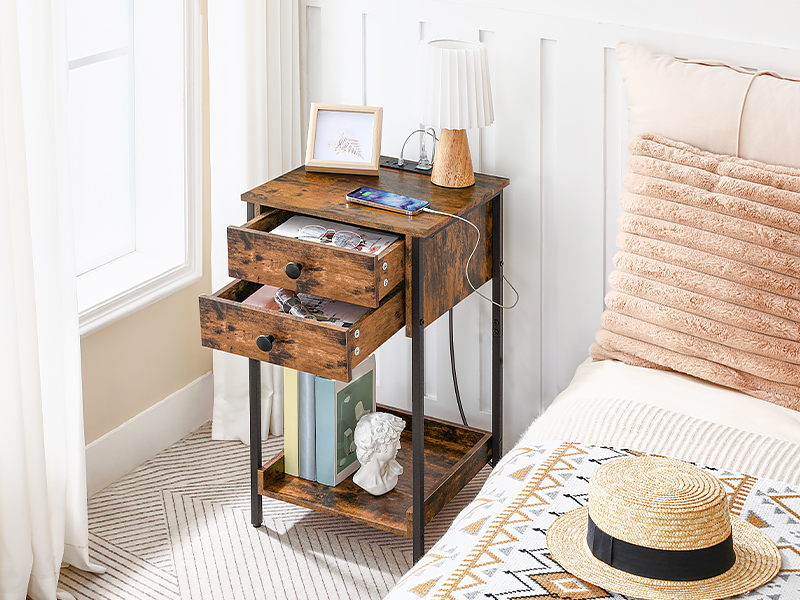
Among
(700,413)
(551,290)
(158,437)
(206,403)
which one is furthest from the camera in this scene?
(206,403)

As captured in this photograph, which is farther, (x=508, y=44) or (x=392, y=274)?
(x=508, y=44)

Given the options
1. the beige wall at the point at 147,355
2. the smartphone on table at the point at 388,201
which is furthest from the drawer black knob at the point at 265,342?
the beige wall at the point at 147,355

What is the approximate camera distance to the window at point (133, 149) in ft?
7.52

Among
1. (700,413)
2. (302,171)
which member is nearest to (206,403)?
(302,171)

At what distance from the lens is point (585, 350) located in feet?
7.46

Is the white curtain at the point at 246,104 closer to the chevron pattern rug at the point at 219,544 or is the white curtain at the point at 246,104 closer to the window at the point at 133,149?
the window at the point at 133,149

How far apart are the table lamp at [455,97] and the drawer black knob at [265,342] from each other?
0.55 metres

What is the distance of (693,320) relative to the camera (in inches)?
69.6

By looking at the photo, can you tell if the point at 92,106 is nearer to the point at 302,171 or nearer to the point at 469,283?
the point at 302,171

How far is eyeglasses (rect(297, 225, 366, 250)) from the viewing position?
1.91m

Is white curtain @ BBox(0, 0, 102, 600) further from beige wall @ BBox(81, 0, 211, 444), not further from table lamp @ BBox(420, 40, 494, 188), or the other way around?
table lamp @ BBox(420, 40, 494, 188)

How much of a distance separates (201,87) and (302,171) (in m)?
0.41

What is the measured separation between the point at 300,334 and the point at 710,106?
0.91 m

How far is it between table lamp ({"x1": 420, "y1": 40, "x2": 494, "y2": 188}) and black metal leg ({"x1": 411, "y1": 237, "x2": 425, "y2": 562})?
0.29 m
